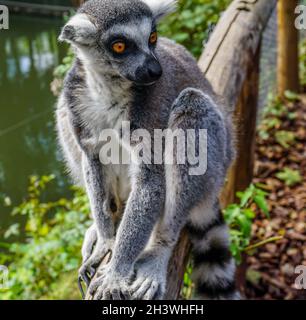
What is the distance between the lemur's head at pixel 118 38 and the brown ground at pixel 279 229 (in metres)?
3.04

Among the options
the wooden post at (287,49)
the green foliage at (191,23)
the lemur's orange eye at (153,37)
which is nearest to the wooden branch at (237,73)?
the lemur's orange eye at (153,37)

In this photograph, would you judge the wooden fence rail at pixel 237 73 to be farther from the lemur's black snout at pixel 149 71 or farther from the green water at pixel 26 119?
the green water at pixel 26 119

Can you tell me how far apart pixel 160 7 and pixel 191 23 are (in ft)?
8.92

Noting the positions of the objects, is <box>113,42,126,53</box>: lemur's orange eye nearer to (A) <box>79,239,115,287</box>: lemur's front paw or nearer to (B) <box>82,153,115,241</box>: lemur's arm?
(B) <box>82,153,115,241</box>: lemur's arm


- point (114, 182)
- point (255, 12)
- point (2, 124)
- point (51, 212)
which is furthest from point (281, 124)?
point (2, 124)

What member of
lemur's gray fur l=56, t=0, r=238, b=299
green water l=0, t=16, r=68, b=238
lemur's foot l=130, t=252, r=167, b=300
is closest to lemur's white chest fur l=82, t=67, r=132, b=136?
lemur's gray fur l=56, t=0, r=238, b=299

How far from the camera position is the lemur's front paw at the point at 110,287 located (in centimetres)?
235

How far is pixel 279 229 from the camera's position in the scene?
5230 millimetres

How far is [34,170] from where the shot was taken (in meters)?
7.78

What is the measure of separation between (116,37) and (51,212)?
445 centimetres

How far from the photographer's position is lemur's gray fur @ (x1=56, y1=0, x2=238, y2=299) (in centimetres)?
248

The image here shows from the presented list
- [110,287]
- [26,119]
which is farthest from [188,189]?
[26,119]

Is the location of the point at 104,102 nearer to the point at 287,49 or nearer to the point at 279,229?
the point at 279,229

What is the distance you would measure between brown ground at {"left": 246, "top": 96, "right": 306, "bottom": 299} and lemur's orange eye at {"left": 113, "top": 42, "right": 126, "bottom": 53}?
312cm
